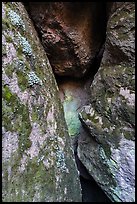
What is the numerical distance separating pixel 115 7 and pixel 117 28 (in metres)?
0.09

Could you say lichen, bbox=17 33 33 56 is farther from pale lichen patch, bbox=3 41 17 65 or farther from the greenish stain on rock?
the greenish stain on rock

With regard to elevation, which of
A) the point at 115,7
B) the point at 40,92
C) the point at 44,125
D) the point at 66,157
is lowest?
the point at 66,157

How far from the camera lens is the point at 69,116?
1.35m

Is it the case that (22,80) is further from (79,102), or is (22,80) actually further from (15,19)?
(79,102)

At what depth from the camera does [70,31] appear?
1179 mm

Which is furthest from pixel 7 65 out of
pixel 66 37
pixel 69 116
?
pixel 69 116

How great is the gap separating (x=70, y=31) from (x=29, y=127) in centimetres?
49

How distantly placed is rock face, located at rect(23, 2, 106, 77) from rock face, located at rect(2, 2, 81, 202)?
0.34ft

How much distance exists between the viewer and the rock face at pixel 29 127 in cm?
84

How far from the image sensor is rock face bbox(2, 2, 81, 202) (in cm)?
84

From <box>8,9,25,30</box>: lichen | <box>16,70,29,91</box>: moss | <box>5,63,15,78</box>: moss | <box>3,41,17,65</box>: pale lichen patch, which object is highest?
<box>8,9,25,30</box>: lichen

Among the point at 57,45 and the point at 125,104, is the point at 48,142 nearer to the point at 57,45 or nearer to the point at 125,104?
the point at 125,104

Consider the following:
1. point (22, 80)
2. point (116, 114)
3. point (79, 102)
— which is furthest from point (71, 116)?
point (22, 80)

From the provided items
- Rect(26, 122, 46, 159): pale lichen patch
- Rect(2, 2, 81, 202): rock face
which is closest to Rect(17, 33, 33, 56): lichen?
Rect(2, 2, 81, 202): rock face
